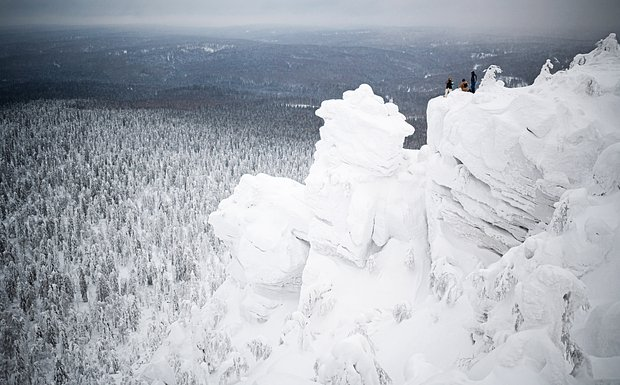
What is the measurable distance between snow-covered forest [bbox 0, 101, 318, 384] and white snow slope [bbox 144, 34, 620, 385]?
48.6 feet

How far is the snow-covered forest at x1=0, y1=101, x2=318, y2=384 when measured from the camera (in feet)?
131

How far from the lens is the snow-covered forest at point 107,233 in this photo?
131 feet

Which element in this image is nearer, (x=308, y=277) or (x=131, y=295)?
(x=308, y=277)

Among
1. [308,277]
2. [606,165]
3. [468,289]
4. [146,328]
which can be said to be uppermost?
[606,165]

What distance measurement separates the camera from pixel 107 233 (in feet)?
212

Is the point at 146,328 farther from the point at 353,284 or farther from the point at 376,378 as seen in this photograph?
the point at 376,378

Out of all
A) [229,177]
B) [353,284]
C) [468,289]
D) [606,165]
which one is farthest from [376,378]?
[229,177]

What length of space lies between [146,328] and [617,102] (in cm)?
4545

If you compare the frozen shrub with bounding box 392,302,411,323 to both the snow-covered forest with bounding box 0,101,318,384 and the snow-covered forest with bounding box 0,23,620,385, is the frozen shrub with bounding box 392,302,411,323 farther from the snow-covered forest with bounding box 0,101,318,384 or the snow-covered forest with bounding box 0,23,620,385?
the snow-covered forest with bounding box 0,101,318,384

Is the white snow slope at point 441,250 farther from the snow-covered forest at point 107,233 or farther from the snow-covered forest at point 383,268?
the snow-covered forest at point 107,233

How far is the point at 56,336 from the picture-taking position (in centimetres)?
4169

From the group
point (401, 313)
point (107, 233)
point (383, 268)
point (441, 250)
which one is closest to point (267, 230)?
point (383, 268)

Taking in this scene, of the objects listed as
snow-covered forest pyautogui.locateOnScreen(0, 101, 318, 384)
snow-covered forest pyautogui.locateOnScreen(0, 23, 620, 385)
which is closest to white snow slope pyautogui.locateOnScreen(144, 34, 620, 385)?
snow-covered forest pyautogui.locateOnScreen(0, 23, 620, 385)

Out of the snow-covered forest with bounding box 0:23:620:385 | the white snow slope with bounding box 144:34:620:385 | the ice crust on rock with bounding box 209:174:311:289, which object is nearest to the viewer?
the white snow slope with bounding box 144:34:620:385
